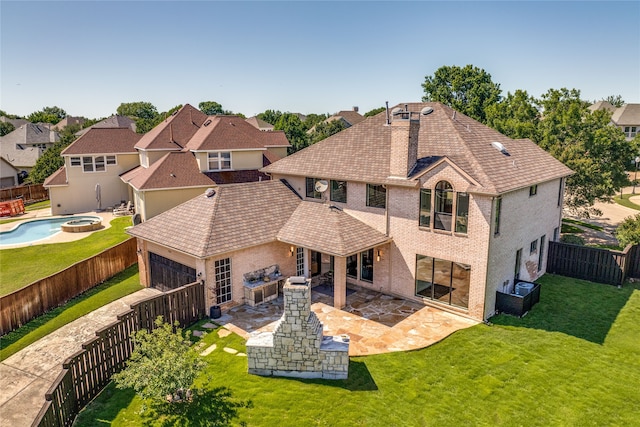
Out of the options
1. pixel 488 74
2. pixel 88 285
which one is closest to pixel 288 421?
pixel 88 285

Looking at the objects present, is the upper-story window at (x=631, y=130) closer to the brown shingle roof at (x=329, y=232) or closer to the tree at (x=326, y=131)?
the tree at (x=326, y=131)

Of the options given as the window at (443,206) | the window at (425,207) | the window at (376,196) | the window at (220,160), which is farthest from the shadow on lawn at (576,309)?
the window at (220,160)

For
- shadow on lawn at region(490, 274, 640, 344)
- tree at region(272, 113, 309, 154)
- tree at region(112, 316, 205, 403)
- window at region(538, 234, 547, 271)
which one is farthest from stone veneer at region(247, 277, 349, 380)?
tree at region(272, 113, 309, 154)

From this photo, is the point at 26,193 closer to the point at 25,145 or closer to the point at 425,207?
the point at 25,145

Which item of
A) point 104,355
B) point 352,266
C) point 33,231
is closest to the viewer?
point 104,355

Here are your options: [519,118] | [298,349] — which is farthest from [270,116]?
[298,349]

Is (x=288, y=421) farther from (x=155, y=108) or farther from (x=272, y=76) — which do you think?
(x=155, y=108)

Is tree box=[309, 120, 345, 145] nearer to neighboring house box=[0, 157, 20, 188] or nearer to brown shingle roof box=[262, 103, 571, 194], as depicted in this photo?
neighboring house box=[0, 157, 20, 188]
